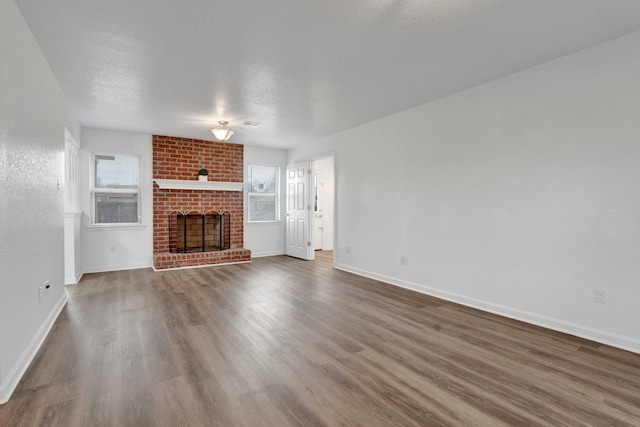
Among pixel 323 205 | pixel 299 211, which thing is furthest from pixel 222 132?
pixel 323 205

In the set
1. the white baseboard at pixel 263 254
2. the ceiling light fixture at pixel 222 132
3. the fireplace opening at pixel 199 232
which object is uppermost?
the ceiling light fixture at pixel 222 132

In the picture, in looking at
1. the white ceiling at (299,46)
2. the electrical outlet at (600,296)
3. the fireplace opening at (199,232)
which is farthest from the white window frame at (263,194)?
the electrical outlet at (600,296)

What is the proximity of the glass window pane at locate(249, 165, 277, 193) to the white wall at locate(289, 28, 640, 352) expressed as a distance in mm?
3445

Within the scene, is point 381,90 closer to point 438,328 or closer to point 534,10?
point 534,10

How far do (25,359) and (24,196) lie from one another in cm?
114

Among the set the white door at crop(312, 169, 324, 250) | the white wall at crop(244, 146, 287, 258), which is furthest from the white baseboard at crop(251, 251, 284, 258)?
the white door at crop(312, 169, 324, 250)

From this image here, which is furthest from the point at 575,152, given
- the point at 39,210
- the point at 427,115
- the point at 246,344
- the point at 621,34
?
the point at 39,210

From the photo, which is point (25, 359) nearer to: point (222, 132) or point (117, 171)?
point (222, 132)

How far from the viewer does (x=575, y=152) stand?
282 centimetres

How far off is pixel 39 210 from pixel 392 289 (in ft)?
12.8

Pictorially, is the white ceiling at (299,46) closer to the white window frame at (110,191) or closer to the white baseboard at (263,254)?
the white window frame at (110,191)

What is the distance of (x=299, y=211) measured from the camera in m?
6.86

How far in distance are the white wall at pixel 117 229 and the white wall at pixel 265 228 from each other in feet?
6.17

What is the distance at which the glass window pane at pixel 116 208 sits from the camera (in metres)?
5.55
